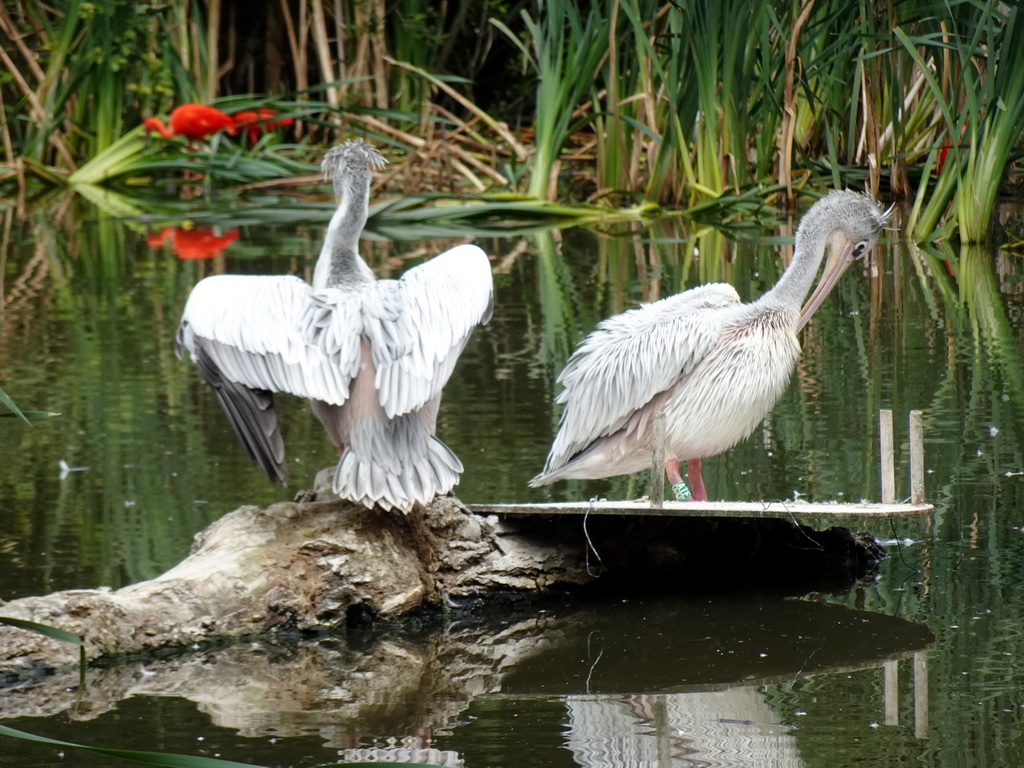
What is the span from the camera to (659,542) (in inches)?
169

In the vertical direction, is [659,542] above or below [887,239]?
below

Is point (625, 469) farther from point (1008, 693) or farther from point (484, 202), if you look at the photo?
point (484, 202)

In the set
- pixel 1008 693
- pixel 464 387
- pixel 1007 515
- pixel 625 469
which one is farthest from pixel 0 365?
pixel 1008 693

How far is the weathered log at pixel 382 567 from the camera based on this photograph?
368cm

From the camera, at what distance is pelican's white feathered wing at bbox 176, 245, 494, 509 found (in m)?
3.95

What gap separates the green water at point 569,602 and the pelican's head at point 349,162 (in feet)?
3.11

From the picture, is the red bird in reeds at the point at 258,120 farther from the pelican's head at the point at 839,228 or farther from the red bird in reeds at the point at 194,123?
the pelican's head at the point at 839,228

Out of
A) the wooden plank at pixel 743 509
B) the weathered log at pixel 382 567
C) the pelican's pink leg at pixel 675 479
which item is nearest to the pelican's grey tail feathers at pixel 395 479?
the weathered log at pixel 382 567

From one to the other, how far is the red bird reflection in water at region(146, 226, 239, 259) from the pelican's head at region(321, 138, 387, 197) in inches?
204

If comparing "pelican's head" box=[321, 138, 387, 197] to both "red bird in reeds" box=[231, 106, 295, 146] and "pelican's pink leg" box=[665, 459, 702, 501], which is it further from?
"red bird in reeds" box=[231, 106, 295, 146]

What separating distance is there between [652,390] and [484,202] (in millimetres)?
6386

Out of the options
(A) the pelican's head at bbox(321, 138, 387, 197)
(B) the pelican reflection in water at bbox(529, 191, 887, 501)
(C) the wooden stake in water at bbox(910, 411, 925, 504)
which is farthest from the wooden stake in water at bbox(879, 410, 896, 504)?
(A) the pelican's head at bbox(321, 138, 387, 197)

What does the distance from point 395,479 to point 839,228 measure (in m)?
1.71

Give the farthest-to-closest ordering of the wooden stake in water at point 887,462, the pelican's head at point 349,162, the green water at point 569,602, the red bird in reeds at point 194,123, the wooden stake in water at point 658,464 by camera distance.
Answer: the red bird in reeds at point 194,123, the pelican's head at point 349,162, the wooden stake in water at point 887,462, the wooden stake in water at point 658,464, the green water at point 569,602
